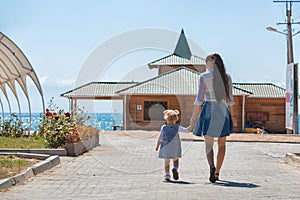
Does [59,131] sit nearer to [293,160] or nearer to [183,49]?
[293,160]

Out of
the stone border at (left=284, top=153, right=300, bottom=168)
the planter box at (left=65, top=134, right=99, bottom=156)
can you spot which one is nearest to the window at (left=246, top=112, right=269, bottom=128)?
the planter box at (left=65, top=134, right=99, bottom=156)

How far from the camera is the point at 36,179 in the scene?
8930 millimetres

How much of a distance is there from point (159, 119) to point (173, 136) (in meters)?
28.9

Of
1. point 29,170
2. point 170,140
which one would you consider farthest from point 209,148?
point 29,170

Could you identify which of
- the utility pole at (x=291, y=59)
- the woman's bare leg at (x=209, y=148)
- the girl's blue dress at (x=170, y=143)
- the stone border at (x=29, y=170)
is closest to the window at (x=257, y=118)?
the utility pole at (x=291, y=59)

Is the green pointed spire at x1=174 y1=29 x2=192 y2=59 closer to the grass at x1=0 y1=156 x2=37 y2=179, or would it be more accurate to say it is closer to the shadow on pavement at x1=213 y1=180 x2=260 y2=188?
the grass at x1=0 y1=156 x2=37 y2=179

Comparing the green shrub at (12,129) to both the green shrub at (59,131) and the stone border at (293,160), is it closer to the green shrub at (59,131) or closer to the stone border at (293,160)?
the green shrub at (59,131)

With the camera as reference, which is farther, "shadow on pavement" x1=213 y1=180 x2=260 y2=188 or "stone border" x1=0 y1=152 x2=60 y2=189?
"shadow on pavement" x1=213 y1=180 x2=260 y2=188

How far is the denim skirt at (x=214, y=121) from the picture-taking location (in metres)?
8.48

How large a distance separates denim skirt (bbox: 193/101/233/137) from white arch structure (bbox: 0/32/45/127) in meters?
13.6

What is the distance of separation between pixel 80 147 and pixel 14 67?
10215 millimetres

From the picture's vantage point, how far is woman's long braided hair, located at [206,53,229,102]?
8539 millimetres

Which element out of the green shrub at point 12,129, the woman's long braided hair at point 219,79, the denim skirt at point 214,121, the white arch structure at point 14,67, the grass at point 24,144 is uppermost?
the white arch structure at point 14,67

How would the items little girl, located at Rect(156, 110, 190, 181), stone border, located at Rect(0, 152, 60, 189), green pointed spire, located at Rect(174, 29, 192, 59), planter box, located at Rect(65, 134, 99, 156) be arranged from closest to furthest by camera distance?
stone border, located at Rect(0, 152, 60, 189) → little girl, located at Rect(156, 110, 190, 181) → planter box, located at Rect(65, 134, 99, 156) → green pointed spire, located at Rect(174, 29, 192, 59)
